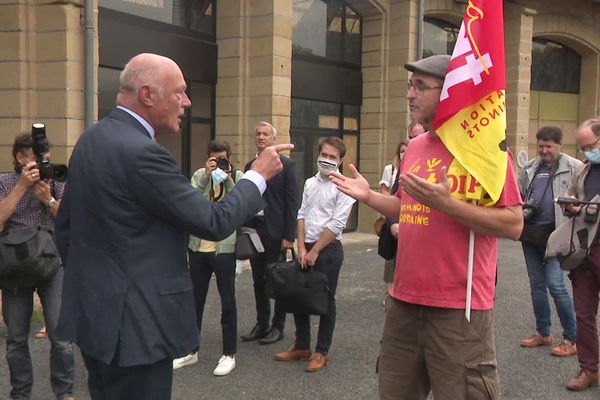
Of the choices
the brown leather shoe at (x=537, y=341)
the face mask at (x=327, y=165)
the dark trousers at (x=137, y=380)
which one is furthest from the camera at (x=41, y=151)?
the brown leather shoe at (x=537, y=341)

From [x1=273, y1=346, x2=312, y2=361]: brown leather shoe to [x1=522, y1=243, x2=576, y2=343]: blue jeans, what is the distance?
7.03 ft

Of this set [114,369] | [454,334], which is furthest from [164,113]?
[454,334]

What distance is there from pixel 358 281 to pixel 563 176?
3953 millimetres

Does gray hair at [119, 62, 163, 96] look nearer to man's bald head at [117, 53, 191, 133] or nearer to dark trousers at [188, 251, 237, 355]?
man's bald head at [117, 53, 191, 133]

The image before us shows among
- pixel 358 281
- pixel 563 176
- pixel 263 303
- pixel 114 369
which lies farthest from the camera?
pixel 358 281

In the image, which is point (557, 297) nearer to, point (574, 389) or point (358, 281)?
point (574, 389)

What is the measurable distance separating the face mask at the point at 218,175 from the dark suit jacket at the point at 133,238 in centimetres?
269

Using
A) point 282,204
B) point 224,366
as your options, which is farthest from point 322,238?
point 224,366

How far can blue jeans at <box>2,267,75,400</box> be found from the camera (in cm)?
418

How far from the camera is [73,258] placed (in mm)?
2514

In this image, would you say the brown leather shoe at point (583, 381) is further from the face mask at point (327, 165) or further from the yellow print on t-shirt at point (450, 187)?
the yellow print on t-shirt at point (450, 187)

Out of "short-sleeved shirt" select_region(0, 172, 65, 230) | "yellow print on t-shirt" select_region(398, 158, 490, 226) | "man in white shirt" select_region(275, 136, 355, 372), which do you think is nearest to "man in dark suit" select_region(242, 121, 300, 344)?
"man in white shirt" select_region(275, 136, 355, 372)

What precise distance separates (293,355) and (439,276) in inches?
118

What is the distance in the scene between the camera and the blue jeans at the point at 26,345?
165 inches
